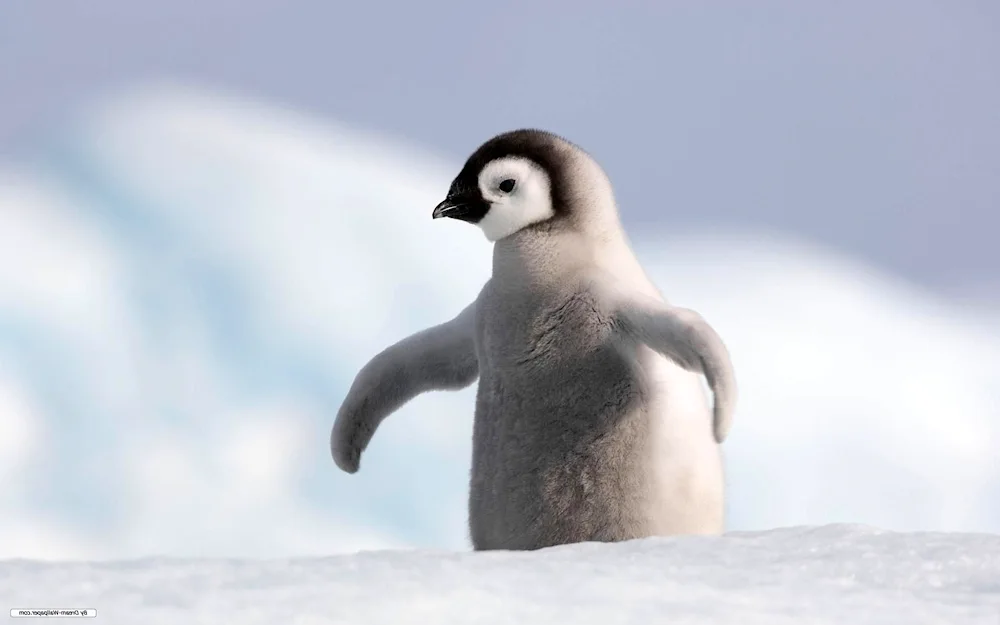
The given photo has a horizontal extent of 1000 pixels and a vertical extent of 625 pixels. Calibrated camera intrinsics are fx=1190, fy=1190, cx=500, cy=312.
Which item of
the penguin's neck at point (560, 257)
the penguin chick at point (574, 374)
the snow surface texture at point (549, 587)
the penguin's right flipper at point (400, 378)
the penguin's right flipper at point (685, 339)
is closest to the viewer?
the snow surface texture at point (549, 587)

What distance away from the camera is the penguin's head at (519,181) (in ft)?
6.24

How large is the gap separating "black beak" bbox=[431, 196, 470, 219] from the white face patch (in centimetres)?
5

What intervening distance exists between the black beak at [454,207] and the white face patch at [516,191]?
0.05 metres

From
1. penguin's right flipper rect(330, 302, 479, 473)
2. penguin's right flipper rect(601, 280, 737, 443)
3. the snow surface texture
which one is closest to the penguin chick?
penguin's right flipper rect(601, 280, 737, 443)

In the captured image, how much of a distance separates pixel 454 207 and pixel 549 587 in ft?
3.74

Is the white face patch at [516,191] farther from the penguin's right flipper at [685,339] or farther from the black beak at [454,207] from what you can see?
the penguin's right flipper at [685,339]

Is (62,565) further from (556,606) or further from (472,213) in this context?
(472,213)

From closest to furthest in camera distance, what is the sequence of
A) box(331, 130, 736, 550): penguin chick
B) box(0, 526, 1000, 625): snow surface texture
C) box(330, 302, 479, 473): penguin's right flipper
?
box(0, 526, 1000, 625): snow surface texture < box(331, 130, 736, 550): penguin chick < box(330, 302, 479, 473): penguin's right flipper

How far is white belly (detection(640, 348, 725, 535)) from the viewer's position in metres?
1.79

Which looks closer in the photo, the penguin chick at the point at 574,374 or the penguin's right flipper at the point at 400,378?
the penguin chick at the point at 574,374

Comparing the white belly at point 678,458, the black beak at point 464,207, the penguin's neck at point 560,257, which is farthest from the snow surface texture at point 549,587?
the black beak at point 464,207

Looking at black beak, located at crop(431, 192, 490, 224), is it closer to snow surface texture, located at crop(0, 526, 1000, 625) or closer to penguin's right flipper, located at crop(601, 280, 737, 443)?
penguin's right flipper, located at crop(601, 280, 737, 443)

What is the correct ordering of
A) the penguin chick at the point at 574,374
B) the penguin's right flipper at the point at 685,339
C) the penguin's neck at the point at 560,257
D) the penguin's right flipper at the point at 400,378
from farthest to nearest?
the penguin's right flipper at the point at 400,378, the penguin's neck at the point at 560,257, the penguin chick at the point at 574,374, the penguin's right flipper at the point at 685,339

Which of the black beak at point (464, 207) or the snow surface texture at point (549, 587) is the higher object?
the black beak at point (464, 207)
